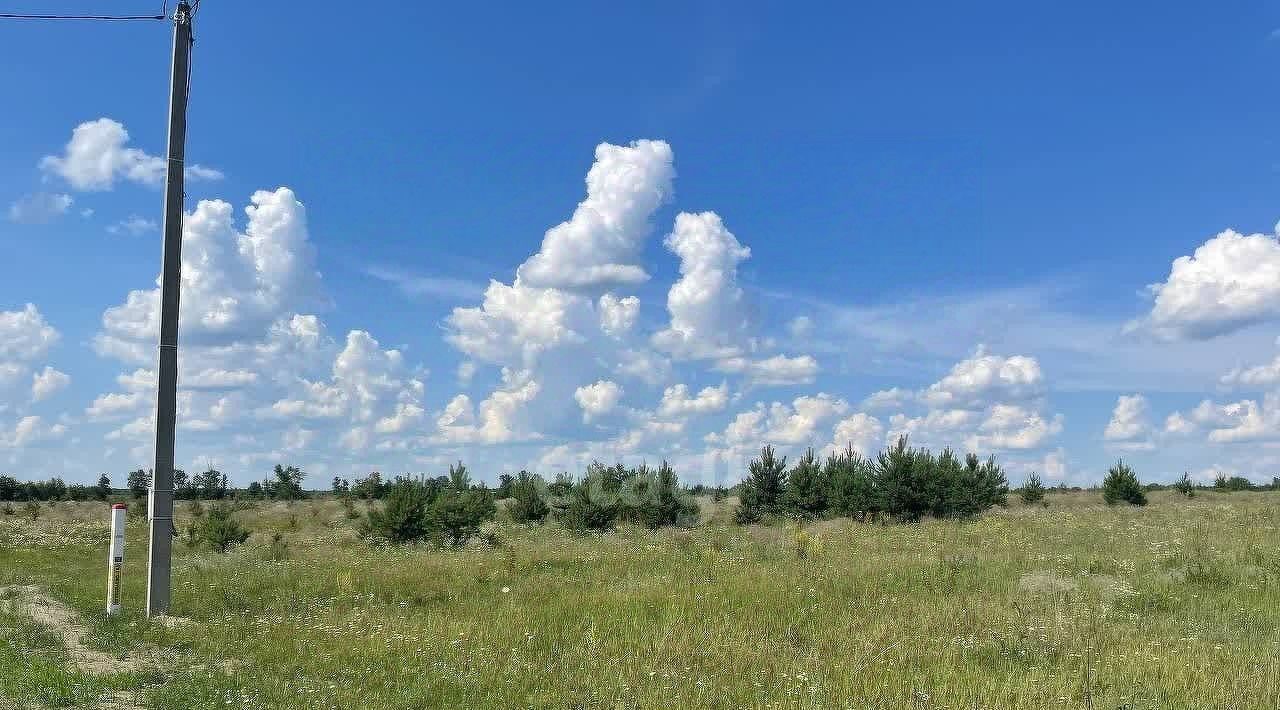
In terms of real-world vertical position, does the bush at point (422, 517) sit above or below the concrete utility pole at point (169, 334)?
below

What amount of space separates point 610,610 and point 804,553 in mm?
7963

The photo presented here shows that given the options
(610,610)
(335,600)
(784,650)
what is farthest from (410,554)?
(784,650)

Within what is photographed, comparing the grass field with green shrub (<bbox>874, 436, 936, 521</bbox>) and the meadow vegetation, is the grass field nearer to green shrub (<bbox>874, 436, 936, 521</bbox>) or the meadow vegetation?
the meadow vegetation

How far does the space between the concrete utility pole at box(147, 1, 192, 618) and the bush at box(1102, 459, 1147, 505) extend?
49811mm

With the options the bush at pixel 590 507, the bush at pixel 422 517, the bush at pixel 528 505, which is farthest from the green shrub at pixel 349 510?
the bush at pixel 422 517

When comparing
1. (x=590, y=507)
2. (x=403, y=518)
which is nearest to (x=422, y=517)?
(x=403, y=518)

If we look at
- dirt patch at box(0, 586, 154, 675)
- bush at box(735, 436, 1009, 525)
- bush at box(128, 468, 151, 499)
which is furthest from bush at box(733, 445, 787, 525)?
bush at box(128, 468, 151, 499)

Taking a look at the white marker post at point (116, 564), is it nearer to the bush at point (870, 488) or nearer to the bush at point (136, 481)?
the bush at point (870, 488)

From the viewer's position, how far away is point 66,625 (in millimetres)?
12016

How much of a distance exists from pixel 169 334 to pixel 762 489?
1187 inches

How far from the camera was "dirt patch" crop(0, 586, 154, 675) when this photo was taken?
9.35 metres

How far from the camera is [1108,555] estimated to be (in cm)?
1780

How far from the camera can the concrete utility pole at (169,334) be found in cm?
1321

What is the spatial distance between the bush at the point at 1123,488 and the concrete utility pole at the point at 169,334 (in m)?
49.8
